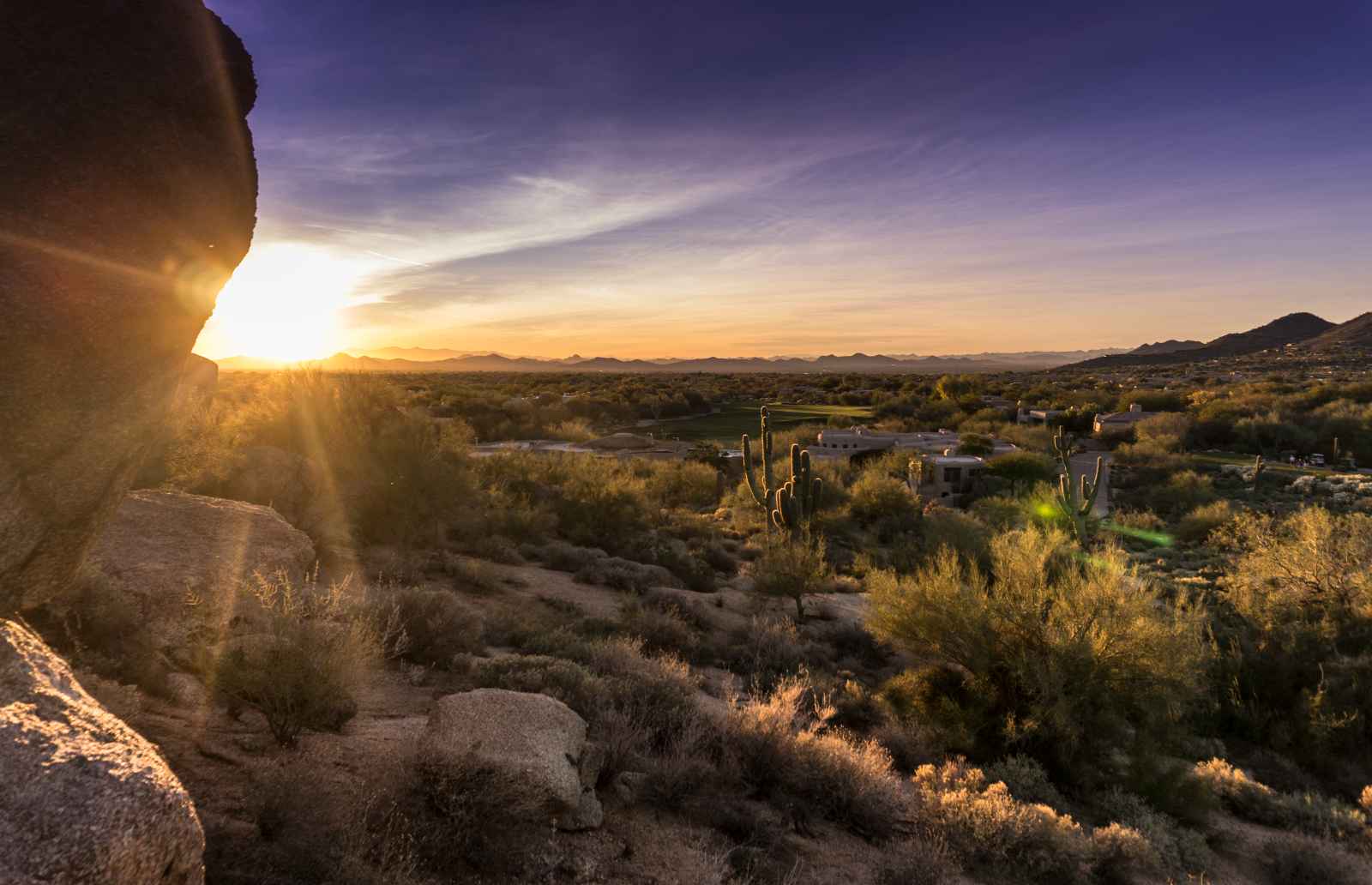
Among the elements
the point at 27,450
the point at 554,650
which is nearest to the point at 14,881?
the point at 27,450

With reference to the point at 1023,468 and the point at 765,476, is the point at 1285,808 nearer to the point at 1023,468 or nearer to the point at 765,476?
the point at 765,476

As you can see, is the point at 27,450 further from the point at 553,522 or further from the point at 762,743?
the point at 553,522

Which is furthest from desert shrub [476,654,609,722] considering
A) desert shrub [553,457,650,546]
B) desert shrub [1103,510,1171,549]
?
desert shrub [1103,510,1171,549]

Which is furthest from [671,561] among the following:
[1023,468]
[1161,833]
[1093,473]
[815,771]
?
[1093,473]

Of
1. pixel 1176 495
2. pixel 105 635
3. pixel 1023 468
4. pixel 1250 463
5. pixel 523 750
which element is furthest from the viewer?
pixel 1250 463

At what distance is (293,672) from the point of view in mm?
5113

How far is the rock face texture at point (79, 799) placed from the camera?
7.32 ft

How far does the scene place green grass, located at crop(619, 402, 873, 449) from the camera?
44.4 m

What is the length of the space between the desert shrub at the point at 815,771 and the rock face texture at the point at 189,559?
190 inches

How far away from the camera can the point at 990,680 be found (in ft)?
29.0

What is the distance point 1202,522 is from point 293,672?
84.1 ft

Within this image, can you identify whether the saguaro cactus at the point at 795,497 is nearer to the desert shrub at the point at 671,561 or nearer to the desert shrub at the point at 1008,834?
the desert shrub at the point at 671,561

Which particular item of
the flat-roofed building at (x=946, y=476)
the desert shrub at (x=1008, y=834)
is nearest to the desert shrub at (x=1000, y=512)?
the flat-roofed building at (x=946, y=476)

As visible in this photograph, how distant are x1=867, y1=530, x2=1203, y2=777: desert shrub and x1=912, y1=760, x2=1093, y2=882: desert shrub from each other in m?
1.73
